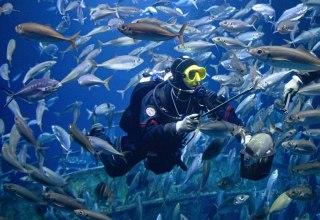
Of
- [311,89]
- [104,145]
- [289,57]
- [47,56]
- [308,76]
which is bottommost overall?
[47,56]

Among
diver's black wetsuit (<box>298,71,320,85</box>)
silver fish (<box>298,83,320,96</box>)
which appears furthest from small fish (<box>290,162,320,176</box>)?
diver's black wetsuit (<box>298,71,320,85</box>)

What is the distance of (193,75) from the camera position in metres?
4.34

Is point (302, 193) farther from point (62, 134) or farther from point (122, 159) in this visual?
point (62, 134)

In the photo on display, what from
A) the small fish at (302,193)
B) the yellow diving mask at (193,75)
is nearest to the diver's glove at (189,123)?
the yellow diving mask at (193,75)

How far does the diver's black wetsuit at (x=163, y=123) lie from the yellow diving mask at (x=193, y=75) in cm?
24

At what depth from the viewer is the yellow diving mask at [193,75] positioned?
14.1 ft

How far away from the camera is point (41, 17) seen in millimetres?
38750

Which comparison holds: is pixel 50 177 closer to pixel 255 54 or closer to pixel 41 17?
pixel 255 54

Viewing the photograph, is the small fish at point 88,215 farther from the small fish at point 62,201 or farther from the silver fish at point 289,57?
the silver fish at point 289,57

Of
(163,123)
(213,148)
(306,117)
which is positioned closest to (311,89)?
(306,117)

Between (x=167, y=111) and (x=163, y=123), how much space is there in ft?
0.58

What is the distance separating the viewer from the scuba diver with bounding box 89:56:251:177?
13.9 feet

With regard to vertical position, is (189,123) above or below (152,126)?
above

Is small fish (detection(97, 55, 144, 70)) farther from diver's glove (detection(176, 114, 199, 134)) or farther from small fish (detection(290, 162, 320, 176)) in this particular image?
small fish (detection(290, 162, 320, 176))
